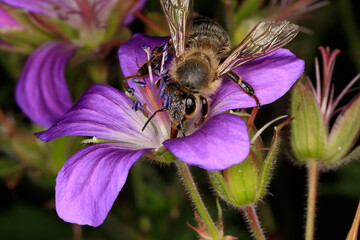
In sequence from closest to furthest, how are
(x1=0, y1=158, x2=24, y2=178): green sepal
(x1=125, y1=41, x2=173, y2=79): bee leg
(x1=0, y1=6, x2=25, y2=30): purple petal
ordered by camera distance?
(x1=125, y1=41, x2=173, y2=79): bee leg < (x1=0, y1=6, x2=25, y2=30): purple petal < (x1=0, y1=158, x2=24, y2=178): green sepal

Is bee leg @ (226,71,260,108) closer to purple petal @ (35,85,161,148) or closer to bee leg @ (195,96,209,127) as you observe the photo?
bee leg @ (195,96,209,127)

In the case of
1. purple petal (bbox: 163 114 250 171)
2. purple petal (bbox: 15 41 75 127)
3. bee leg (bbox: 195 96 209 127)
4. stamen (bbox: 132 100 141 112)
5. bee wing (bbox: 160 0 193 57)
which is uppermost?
bee wing (bbox: 160 0 193 57)

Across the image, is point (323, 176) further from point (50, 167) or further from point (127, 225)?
point (50, 167)

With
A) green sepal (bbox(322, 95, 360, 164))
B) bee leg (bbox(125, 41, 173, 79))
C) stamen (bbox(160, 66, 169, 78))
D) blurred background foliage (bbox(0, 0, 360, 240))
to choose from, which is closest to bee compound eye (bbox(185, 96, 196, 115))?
stamen (bbox(160, 66, 169, 78))

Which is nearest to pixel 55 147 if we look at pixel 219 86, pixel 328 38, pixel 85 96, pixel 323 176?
pixel 85 96

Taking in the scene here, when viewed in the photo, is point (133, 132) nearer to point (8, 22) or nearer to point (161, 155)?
point (161, 155)

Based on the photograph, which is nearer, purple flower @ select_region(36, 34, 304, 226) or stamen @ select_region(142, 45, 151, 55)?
purple flower @ select_region(36, 34, 304, 226)
